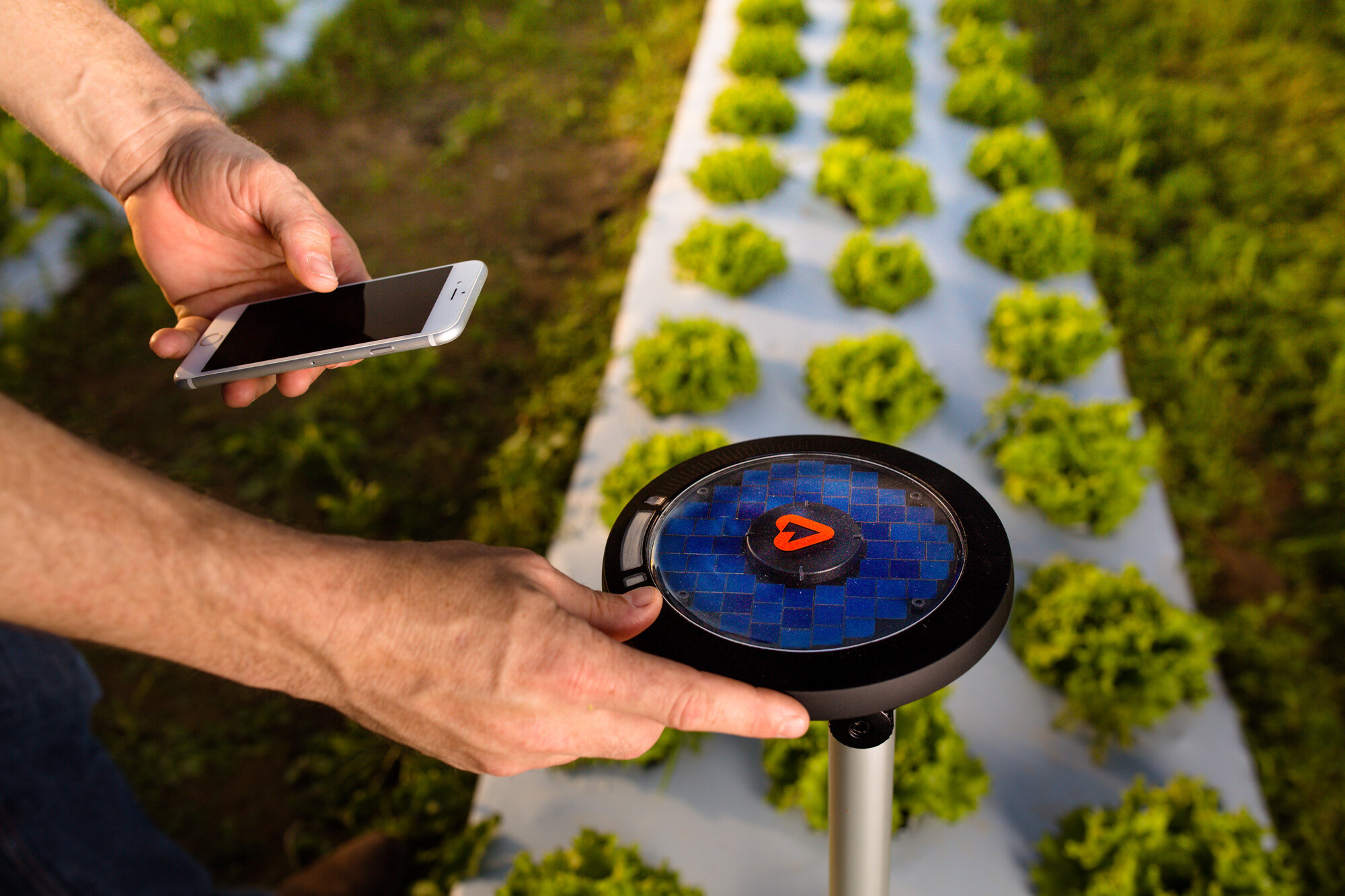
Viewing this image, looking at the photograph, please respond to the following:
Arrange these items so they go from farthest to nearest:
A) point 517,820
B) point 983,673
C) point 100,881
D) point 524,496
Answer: point 524,496, point 983,673, point 517,820, point 100,881

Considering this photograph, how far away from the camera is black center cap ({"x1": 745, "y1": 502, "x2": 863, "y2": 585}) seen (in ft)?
3.67

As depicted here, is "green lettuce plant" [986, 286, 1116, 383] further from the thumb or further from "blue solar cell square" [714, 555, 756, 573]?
the thumb

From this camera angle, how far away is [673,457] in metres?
2.66

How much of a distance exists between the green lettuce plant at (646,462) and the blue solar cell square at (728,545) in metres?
1.40

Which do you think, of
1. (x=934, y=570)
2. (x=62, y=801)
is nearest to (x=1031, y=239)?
(x=934, y=570)

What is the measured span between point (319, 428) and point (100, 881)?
2.35 meters

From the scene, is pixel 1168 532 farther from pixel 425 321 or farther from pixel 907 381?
pixel 425 321

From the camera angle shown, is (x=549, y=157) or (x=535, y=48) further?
(x=535, y=48)

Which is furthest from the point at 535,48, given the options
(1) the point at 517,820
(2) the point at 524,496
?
(1) the point at 517,820

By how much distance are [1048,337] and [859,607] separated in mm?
2429

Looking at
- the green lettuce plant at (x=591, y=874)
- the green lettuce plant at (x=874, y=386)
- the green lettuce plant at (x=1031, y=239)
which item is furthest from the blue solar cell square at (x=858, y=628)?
the green lettuce plant at (x=1031, y=239)

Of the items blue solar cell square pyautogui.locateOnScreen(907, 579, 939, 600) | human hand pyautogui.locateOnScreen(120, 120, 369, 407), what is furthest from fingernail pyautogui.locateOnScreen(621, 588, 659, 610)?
human hand pyautogui.locateOnScreen(120, 120, 369, 407)

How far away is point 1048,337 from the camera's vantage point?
3172 mm

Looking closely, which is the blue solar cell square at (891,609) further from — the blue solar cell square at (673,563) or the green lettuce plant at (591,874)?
the green lettuce plant at (591,874)
